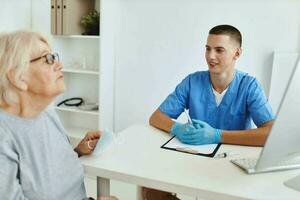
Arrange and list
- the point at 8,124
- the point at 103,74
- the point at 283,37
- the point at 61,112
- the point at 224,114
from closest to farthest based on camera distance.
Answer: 1. the point at 8,124
2. the point at 224,114
3. the point at 283,37
4. the point at 103,74
5. the point at 61,112

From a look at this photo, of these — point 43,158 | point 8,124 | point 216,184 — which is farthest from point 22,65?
point 216,184

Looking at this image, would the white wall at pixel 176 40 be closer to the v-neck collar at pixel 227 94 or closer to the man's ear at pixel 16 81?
the v-neck collar at pixel 227 94

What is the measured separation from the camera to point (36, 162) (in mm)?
1025

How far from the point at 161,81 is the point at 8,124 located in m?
2.03

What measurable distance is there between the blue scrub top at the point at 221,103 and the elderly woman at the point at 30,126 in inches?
29.0

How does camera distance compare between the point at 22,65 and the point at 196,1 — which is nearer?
the point at 22,65

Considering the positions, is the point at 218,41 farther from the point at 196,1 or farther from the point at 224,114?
the point at 196,1

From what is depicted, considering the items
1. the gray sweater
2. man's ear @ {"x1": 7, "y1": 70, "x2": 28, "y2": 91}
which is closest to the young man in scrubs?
the gray sweater

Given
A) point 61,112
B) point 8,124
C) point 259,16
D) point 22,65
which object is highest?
point 259,16

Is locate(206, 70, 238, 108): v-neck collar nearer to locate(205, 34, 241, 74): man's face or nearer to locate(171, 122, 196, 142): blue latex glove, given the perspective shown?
locate(205, 34, 241, 74): man's face

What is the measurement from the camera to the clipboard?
49.9 inches

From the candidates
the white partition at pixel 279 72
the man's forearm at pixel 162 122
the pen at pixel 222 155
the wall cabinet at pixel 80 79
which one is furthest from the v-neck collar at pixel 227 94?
the wall cabinet at pixel 80 79

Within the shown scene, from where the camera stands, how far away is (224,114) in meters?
1.79

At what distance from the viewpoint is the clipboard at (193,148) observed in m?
1.27
